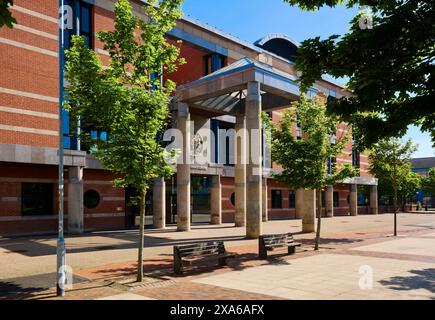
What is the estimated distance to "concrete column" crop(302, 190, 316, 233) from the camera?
85.6ft

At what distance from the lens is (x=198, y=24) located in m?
32.4

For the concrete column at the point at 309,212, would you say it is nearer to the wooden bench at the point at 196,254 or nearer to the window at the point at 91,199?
the wooden bench at the point at 196,254

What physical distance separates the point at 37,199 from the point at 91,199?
3628 millimetres

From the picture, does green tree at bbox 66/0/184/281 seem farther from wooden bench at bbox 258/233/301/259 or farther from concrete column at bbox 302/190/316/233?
concrete column at bbox 302/190/316/233

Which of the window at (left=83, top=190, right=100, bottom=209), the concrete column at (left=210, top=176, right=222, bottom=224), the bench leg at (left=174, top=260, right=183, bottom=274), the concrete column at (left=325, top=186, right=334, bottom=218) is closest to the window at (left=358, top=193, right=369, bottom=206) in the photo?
the concrete column at (left=325, top=186, right=334, bottom=218)

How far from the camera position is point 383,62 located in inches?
291

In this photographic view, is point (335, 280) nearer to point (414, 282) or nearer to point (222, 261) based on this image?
point (414, 282)

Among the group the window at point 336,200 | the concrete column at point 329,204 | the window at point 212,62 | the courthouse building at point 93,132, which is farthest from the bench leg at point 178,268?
the window at point 336,200

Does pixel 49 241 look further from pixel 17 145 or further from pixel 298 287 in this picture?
pixel 298 287

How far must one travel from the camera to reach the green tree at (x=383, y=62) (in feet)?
23.7

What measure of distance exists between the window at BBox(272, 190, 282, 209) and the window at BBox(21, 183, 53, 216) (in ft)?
78.5
